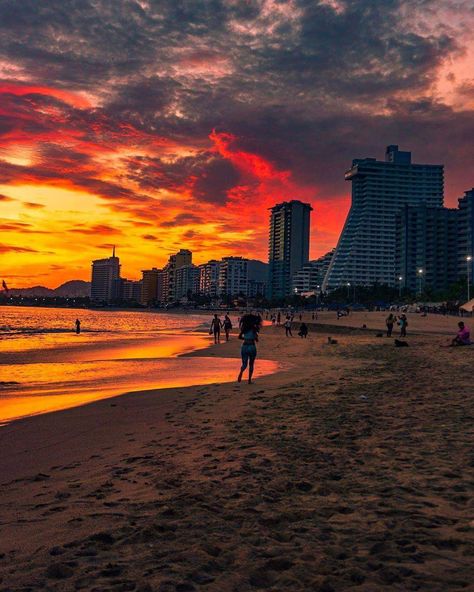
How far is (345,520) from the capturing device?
4207 millimetres

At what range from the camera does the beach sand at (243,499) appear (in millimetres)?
3371

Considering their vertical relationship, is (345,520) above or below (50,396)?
above

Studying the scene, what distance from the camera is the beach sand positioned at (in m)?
3.37

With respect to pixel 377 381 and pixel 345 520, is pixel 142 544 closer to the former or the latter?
pixel 345 520

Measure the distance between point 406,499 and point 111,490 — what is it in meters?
3.15

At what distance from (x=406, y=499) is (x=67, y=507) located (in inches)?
135

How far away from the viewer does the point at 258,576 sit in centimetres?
330

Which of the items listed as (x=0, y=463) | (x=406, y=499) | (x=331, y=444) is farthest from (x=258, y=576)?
(x=0, y=463)

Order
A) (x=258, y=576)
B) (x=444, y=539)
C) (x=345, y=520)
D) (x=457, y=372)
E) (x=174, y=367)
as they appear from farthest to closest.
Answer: (x=174, y=367) < (x=457, y=372) < (x=345, y=520) < (x=444, y=539) < (x=258, y=576)

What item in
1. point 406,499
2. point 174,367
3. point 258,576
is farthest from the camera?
point 174,367

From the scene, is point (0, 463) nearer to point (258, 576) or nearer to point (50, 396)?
point (258, 576)

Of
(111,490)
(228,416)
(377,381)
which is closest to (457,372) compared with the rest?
(377,381)

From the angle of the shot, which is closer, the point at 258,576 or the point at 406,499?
the point at 258,576

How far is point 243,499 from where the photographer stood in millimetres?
4793
